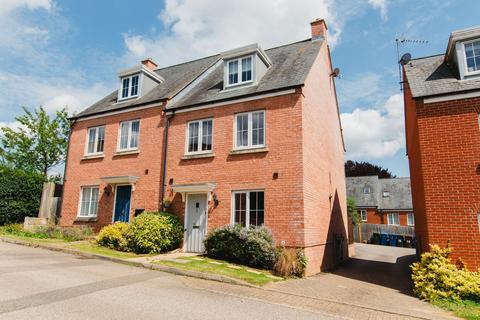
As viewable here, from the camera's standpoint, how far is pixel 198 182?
14719 millimetres

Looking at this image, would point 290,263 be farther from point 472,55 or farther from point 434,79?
point 472,55

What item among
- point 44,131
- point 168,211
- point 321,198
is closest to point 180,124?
point 168,211

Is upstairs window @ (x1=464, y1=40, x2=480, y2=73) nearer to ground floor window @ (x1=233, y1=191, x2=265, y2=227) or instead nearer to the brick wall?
ground floor window @ (x1=233, y1=191, x2=265, y2=227)

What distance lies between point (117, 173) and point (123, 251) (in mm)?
5023

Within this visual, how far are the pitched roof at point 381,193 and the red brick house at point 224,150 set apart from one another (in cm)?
2833

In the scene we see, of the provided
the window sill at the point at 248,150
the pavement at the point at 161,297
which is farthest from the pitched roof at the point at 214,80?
the pavement at the point at 161,297

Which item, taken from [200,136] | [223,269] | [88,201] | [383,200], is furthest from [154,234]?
[383,200]

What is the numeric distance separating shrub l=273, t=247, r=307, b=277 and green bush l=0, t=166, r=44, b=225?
1664 centimetres

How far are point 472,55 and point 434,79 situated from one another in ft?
4.73

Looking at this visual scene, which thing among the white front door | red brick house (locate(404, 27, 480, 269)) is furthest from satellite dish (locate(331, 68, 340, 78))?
the white front door

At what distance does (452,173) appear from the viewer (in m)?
10.4

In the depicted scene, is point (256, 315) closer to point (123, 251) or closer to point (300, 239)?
point (300, 239)

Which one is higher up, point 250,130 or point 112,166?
point 250,130

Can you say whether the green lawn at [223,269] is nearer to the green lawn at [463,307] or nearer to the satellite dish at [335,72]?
the green lawn at [463,307]
